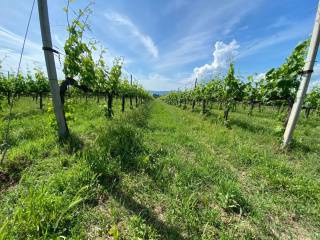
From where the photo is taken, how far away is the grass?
2092 millimetres

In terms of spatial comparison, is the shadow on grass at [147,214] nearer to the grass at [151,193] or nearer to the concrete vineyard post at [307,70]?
the grass at [151,193]

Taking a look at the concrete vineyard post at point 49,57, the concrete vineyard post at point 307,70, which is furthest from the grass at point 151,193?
the concrete vineyard post at point 307,70

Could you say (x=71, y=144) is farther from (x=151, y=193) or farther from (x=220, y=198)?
(x=220, y=198)

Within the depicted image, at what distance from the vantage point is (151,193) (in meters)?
2.89

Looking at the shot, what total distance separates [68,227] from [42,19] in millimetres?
4140

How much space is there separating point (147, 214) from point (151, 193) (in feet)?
1.60

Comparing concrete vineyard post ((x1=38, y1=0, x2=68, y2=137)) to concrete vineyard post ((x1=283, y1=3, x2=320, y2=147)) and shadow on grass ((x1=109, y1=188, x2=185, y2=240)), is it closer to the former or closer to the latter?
shadow on grass ((x1=109, y1=188, x2=185, y2=240))

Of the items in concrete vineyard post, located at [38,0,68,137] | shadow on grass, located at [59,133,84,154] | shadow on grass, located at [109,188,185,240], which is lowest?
shadow on grass, located at [109,188,185,240]

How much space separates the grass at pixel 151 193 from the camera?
2.09 meters

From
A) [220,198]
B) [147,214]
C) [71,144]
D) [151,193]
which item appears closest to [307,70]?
[220,198]

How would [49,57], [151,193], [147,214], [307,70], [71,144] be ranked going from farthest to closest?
1. [307,70]
2. [71,144]
3. [49,57]
4. [151,193]
5. [147,214]

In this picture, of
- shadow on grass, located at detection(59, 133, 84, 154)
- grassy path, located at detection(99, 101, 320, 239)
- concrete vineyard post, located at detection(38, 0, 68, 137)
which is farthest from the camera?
shadow on grass, located at detection(59, 133, 84, 154)

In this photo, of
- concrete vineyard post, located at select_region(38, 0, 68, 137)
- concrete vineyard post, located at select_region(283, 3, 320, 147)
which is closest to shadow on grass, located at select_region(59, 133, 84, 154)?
concrete vineyard post, located at select_region(38, 0, 68, 137)

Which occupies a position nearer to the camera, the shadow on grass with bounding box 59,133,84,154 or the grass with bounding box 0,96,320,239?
the grass with bounding box 0,96,320,239
